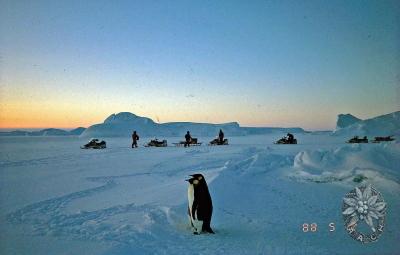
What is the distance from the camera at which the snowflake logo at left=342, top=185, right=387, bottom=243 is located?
17.8 ft

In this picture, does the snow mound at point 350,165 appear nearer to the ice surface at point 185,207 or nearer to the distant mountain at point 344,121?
the ice surface at point 185,207

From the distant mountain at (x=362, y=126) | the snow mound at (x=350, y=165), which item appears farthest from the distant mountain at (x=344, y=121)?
the snow mound at (x=350, y=165)

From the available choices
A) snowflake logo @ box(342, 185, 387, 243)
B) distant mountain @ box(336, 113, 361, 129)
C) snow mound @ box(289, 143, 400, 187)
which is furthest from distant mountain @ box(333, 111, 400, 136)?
snowflake logo @ box(342, 185, 387, 243)

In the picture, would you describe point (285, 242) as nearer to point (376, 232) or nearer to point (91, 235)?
point (376, 232)

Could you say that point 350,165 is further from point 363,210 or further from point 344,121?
point 344,121

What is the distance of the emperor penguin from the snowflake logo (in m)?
2.10

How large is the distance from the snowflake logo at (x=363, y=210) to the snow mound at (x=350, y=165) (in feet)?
9.60

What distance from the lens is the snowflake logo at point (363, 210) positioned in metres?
5.43

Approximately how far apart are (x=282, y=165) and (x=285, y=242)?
6.90 metres

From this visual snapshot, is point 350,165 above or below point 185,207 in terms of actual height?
above

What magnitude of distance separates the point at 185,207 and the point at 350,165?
6.11 meters

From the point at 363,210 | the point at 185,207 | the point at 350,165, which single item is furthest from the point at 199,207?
the point at 350,165

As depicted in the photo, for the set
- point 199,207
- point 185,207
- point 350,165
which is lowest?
point 185,207

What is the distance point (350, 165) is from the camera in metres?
10.3
